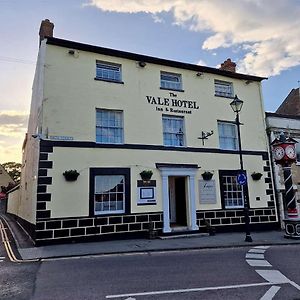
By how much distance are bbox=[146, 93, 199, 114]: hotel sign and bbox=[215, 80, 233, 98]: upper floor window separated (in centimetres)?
210

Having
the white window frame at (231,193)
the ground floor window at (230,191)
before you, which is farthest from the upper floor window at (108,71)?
the white window frame at (231,193)

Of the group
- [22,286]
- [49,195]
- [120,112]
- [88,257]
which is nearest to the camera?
[22,286]

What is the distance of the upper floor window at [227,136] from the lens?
16656 mm

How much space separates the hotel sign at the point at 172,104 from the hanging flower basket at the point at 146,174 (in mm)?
3471

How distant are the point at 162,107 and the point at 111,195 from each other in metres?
5.38

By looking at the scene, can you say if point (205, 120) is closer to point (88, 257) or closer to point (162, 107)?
point (162, 107)

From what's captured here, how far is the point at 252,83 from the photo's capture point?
719 inches

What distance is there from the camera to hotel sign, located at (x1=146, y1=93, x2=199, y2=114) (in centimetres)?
1532

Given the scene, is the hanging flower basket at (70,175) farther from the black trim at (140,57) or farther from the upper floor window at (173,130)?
the black trim at (140,57)

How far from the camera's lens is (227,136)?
1688 centimetres

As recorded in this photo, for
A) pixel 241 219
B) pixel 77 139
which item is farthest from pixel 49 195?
pixel 241 219

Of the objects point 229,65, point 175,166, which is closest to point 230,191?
point 175,166

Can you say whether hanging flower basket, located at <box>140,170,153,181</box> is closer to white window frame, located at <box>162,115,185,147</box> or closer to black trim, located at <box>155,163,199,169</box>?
black trim, located at <box>155,163,199,169</box>

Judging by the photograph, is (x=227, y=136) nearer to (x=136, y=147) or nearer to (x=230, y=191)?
(x=230, y=191)
